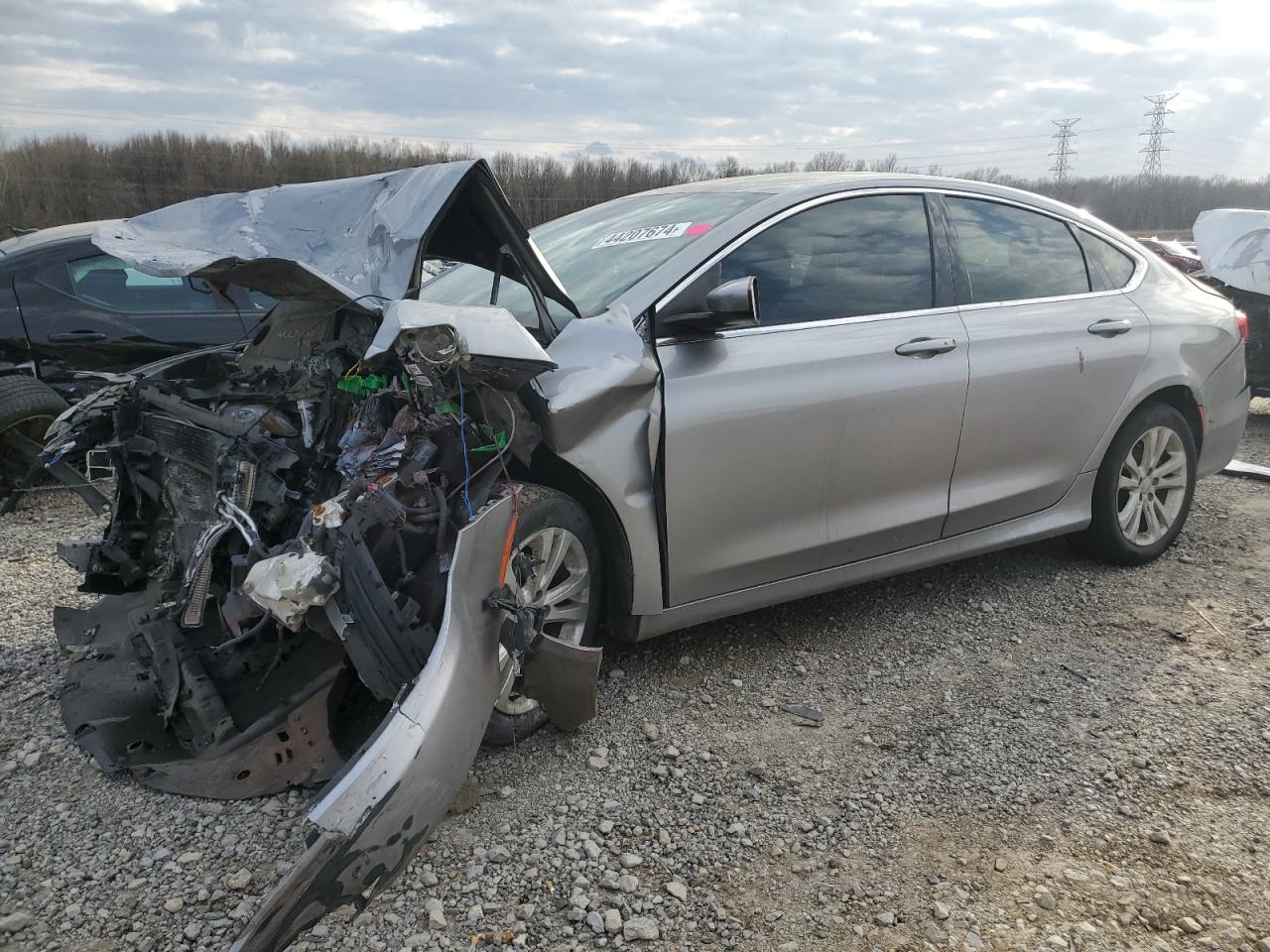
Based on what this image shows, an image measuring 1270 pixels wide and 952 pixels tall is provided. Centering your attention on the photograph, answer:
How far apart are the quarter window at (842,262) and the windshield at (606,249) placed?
0.21 metres

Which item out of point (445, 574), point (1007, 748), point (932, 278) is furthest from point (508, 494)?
point (932, 278)

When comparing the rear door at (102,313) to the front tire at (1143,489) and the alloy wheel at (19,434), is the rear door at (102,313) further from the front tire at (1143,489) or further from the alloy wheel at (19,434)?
the front tire at (1143,489)

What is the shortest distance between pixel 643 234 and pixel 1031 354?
5.46 feet

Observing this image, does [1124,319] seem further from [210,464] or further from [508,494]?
[210,464]

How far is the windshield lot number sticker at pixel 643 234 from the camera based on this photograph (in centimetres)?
337

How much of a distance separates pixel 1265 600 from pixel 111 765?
4.58 metres

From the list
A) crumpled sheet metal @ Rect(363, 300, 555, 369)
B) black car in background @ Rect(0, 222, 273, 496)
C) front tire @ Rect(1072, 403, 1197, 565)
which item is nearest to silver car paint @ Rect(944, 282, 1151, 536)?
front tire @ Rect(1072, 403, 1197, 565)

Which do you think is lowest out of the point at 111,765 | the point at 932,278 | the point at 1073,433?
the point at 111,765

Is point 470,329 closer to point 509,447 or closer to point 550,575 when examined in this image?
point 509,447

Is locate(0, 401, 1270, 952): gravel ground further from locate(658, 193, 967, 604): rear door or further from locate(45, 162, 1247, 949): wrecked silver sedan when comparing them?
locate(658, 193, 967, 604): rear door

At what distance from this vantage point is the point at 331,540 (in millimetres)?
2346

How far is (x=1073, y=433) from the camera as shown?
3.98 meters

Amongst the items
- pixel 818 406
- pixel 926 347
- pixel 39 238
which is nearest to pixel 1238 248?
pixel 926 347

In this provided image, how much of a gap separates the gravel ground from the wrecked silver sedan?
9.3 inches
